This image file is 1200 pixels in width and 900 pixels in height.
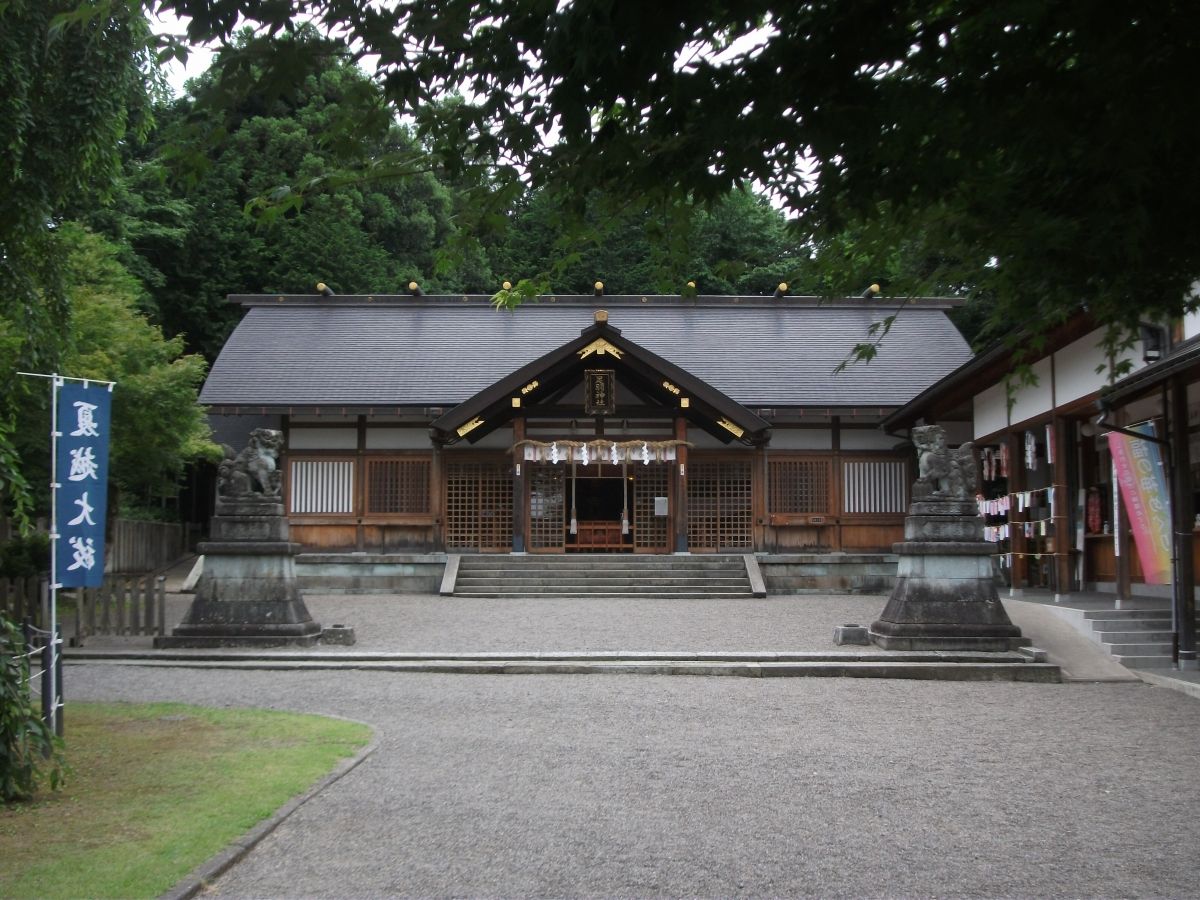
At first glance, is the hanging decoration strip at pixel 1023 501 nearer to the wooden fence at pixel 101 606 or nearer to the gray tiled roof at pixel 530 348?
the gray tiled roof at pixel 530 348

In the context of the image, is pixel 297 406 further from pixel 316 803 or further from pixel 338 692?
pixel 316 803

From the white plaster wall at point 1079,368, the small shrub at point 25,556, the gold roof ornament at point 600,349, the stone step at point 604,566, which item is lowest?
the stone step at point 604,566

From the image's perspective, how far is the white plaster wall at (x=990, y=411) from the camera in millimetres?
17828

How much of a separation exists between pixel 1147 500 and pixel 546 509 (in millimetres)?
11580

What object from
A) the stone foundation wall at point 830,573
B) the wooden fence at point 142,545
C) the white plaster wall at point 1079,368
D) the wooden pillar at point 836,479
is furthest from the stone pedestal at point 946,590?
the wooden fence at point 142,545

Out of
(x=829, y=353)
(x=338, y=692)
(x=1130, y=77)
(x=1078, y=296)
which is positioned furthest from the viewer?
(x=829, y=353)

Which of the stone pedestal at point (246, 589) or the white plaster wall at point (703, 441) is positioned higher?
the white plaster wall at point (703, 441)

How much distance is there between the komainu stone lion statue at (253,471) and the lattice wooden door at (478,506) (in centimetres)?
808

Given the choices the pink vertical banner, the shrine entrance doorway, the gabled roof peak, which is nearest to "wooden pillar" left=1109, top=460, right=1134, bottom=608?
the pink vertical banner

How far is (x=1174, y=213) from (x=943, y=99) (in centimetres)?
98

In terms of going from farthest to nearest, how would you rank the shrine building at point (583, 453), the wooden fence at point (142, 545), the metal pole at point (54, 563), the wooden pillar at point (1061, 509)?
the wooden fence at point (142, 545) → the shrine building at point (583, 453) → the wooden pillar at point (1061, 509) → the metal pole at point (54, 563)

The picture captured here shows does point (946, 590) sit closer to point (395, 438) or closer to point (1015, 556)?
point (1015, 556)

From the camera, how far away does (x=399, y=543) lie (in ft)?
68.6

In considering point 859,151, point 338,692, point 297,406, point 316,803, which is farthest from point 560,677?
point 297,406
